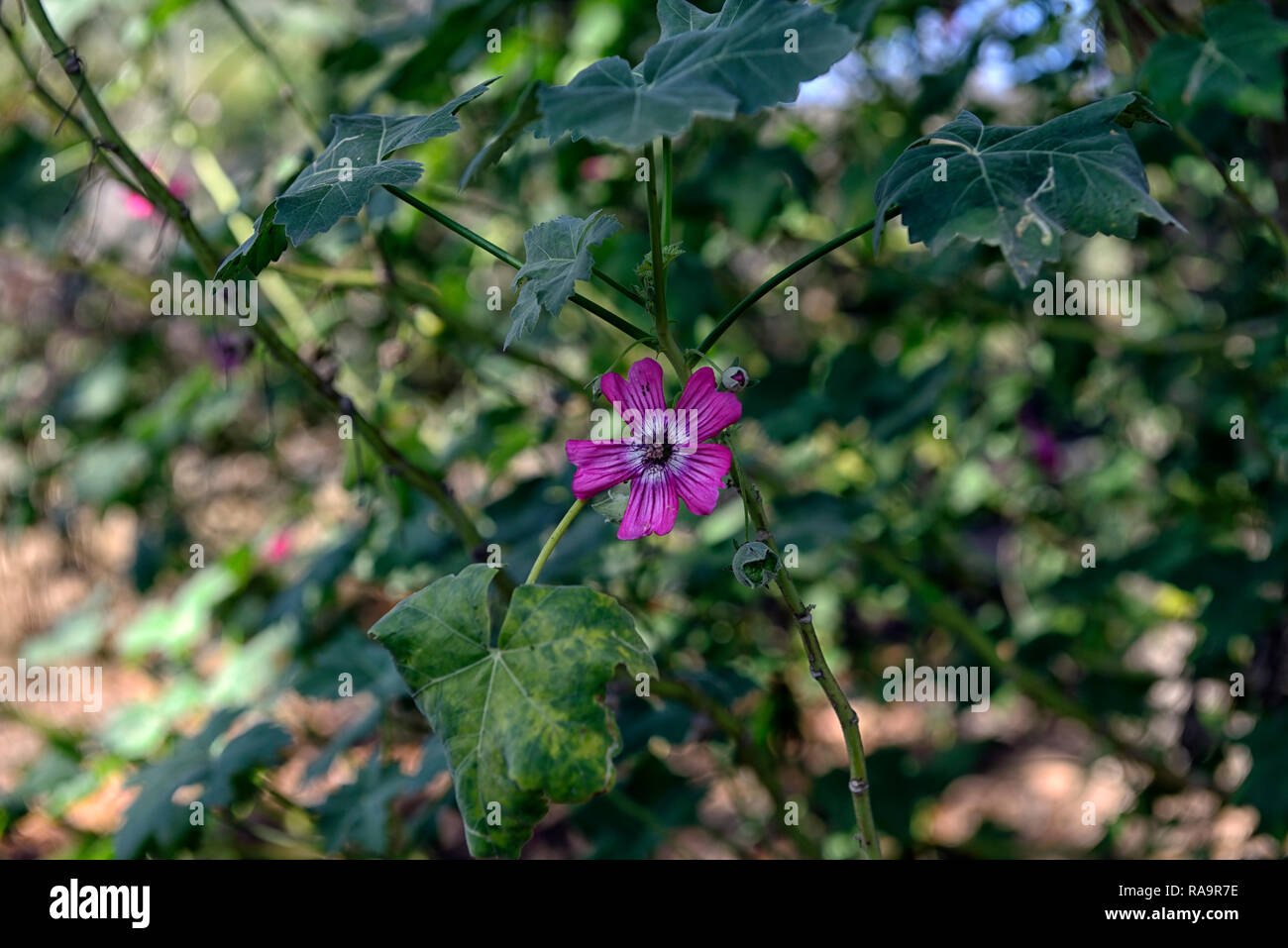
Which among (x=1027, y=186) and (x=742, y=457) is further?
(x=742, y=457)

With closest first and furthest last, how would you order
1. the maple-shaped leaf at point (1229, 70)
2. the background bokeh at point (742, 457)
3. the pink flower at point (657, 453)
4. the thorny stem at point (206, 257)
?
the pink flower at point (657, 453) → the thorny stem at point (206, 257) → the maple-shaped leaf at point (1229, 70) → the background bokeh at point (742, 457)

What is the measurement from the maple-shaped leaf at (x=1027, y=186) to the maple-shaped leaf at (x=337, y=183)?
33cm

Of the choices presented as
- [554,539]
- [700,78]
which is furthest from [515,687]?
[700,78]

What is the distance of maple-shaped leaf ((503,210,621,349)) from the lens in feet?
2.32

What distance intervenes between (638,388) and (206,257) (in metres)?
0.60

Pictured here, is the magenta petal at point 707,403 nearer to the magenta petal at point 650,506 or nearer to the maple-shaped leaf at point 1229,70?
the magenta petal at point 650,506

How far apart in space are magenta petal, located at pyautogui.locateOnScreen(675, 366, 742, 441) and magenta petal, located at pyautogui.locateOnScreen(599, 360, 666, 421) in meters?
0.05

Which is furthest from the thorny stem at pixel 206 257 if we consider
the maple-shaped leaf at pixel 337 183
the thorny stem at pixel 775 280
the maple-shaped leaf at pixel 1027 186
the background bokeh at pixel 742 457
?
the maple-shaped leaf at pixel 1027 186

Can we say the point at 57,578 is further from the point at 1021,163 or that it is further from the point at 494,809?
the point at 1021,163

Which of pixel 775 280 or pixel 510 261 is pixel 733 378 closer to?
pixel 775 280

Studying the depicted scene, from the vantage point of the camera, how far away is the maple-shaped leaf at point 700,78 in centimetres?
64

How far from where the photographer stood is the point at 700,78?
708mm
